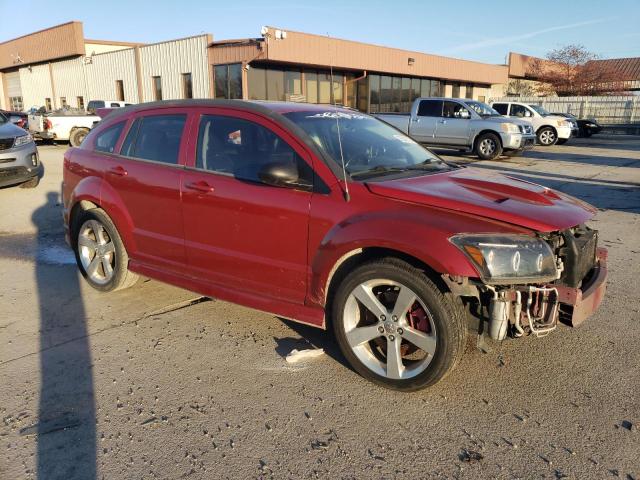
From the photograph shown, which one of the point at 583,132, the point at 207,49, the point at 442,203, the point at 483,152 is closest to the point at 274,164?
the point at 442,203

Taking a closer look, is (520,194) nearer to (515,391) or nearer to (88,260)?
(515,391)

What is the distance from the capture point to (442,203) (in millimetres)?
3105

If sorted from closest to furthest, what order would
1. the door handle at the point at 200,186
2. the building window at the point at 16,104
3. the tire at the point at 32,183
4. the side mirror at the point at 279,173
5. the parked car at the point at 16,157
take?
the side mirror at the point at 279,173 → the door handle at the point at 200,186 → the parked car at the point at 16,157 → the tire at the point at 32,183 → the building window at the point at 16,104

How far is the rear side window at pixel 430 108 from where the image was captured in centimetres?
1698

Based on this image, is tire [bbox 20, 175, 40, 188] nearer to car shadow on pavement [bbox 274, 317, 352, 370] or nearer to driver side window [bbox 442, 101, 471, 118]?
car shadow on pavement [bbox 274, 317, 352, 370]

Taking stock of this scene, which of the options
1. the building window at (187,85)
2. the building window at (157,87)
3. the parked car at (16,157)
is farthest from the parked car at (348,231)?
the building window at (157,87)

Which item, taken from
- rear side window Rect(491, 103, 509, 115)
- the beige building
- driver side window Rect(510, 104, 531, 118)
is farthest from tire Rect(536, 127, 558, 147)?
the beige building

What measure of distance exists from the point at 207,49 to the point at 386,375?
27136mm

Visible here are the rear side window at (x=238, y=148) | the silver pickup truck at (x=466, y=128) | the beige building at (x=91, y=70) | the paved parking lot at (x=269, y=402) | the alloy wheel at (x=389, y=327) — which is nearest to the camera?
the paved parking lot at (x=269, y=402)

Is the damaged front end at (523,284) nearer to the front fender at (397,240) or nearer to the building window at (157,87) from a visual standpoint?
the front fender at (397,240)

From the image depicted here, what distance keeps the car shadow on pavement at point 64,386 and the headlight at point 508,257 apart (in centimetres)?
223

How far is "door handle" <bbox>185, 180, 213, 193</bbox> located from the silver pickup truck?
13.0 metres

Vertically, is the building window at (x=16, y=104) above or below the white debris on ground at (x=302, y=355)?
above

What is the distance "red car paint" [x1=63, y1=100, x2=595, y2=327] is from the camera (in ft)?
9.95
